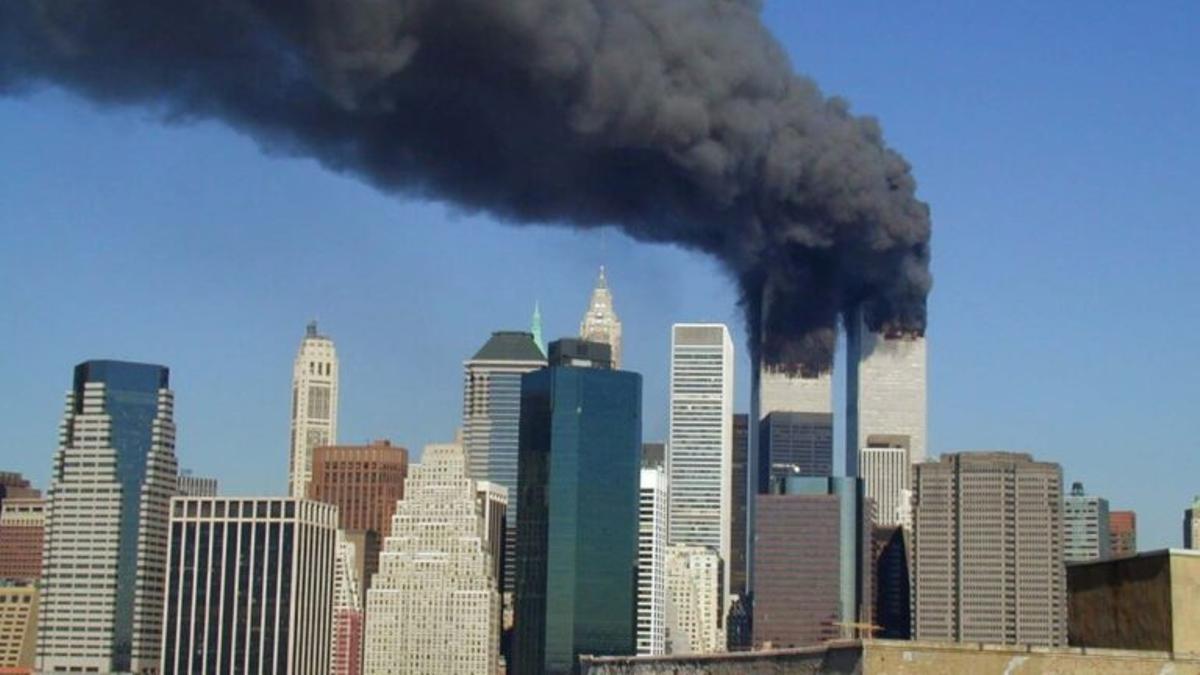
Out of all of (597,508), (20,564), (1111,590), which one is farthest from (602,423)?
(1111,590)

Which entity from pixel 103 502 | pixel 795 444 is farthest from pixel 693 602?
pixel 103 502

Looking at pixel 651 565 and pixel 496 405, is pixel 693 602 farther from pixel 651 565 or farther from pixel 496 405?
pixel 496 405

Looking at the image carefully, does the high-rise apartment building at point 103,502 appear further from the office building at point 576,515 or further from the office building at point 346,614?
the office building at point 576,515

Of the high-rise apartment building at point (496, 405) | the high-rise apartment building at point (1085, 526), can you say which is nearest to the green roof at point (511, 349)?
the high-rise apartment building at point (496, 405)

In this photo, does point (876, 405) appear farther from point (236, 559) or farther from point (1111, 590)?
point (1111, 590)

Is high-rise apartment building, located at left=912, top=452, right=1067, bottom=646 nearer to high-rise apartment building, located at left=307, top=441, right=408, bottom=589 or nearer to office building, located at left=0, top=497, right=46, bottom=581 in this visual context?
high-rise apartment building, located at left=307, top=441, right=408, bottom=589

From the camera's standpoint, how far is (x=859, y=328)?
76.6 m

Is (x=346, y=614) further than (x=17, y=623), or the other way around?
(x=17, y=623)

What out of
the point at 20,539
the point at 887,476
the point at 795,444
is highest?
the point at 795,444

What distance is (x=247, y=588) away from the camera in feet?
384

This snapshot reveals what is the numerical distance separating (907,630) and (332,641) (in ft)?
103

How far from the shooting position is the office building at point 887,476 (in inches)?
5399

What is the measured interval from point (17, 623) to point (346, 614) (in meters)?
24.2

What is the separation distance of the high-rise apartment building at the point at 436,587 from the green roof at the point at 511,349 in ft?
89.3
